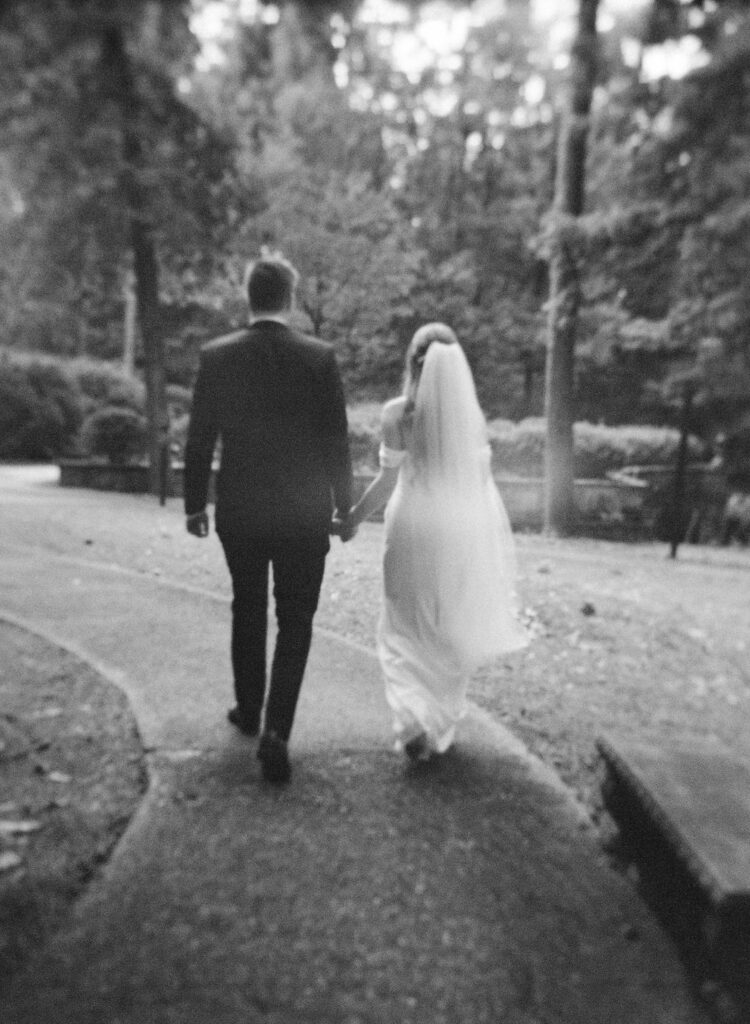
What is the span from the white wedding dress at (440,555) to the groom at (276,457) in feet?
1.47

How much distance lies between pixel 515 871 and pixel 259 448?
1899mm

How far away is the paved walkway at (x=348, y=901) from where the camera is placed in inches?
83.0

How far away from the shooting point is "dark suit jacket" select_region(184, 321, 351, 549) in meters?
3.21

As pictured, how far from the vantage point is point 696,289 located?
361 centimetres

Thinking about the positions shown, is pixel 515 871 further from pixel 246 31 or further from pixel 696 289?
pixel 246 31

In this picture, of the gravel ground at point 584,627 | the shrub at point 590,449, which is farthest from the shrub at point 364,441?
the gravel ground at point 584,627

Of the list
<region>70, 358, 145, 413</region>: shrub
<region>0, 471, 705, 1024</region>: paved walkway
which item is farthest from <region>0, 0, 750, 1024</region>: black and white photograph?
<region>70, 358, 145, 413</region>: shrub

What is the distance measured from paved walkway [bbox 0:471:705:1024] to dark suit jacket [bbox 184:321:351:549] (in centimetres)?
108

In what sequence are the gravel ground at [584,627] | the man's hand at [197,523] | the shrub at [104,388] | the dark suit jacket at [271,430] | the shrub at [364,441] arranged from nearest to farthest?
the dark suit jacket at [271,430], the man's hand at [197,523], the gravel ground at [584,627], the shrub at [364,441], the shrub at [104,388]

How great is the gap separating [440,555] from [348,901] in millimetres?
1628

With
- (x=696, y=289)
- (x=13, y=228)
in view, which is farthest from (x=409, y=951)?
(x=13, y=228)

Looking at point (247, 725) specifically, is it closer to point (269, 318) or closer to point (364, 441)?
point (269, 318)

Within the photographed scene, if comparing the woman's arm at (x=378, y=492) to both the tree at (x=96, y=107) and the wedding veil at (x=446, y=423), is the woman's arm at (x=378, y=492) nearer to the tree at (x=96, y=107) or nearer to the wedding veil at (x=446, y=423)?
the wedding veil at (x=446, y=423)

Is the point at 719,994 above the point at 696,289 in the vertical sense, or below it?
below
